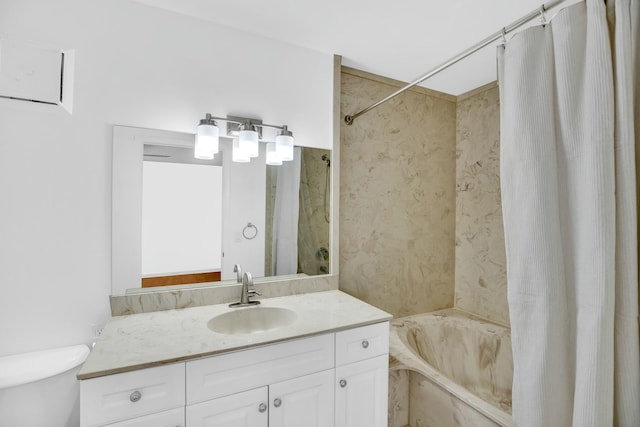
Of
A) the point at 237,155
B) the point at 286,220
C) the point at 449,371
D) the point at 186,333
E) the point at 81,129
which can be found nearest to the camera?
the point at 186,333

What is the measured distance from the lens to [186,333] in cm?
120

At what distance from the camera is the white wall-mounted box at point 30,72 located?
4.05ft

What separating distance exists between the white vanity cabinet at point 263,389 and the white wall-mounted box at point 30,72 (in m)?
1.24

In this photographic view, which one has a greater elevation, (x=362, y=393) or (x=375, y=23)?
(x=375, y=23)

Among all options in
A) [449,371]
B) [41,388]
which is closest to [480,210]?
[449,371]

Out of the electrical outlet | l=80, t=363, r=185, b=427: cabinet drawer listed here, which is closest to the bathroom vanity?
l=80, t=363, r=185, b=427: cabinet drawer

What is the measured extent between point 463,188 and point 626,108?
189 centimetres

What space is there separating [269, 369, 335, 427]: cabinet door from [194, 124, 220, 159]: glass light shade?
1.17 m

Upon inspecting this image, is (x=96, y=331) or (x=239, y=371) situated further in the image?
(x=96, y=331)

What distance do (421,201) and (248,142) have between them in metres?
1.51

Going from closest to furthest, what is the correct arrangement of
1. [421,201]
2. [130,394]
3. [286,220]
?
[130,394] → [286,220] → [421,201]

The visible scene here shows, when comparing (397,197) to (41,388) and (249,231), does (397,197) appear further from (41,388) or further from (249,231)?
(41,388)

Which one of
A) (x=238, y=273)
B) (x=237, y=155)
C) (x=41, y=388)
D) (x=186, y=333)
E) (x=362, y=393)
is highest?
(x=237, y=155)

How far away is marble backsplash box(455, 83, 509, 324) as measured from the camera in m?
2.26
